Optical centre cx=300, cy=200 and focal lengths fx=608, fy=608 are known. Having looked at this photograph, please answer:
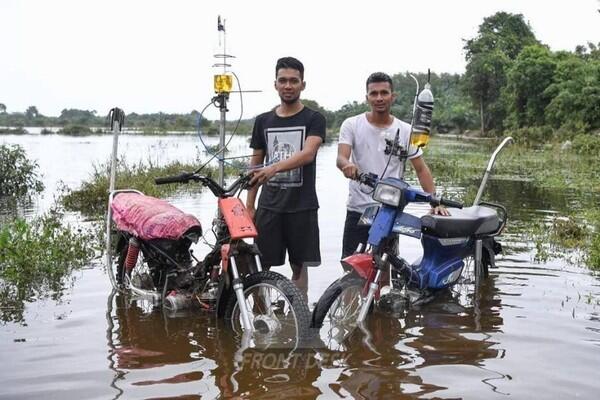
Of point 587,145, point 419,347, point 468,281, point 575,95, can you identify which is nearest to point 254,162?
point 419,347

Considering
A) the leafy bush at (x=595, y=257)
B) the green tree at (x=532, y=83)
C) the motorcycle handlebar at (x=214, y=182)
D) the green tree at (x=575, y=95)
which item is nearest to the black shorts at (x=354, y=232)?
the motorcycle handlebar at (x=214, y=182)

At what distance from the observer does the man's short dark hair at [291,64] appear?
439 cm

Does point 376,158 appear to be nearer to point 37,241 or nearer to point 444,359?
point 444,359

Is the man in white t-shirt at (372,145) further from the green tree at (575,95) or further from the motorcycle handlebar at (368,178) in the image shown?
the green tree at (575,95)

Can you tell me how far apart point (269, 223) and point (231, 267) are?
0.71 meters

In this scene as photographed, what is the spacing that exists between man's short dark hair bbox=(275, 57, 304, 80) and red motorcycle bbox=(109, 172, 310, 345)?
0.88 metres

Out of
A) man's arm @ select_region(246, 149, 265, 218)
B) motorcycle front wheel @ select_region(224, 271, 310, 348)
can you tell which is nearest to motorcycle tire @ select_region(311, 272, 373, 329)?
motorcycle front wheel @ select_region(224, 271, 310, 348)

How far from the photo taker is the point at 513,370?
12.0ft

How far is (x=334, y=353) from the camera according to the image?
3912 mm

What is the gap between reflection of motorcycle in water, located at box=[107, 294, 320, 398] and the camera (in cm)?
Answer: 337

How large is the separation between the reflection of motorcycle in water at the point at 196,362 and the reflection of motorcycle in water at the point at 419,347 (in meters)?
0.30

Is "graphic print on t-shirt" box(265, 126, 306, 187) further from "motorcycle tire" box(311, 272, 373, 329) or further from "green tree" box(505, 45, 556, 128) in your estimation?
"green tree" box(505, 45, 556, 128)

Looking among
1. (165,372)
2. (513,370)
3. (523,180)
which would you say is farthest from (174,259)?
(523,180)

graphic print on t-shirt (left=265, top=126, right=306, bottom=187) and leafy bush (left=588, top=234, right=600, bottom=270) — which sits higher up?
graphic print on t-shirt (left=265, top=126, right=306, bottom=187)
